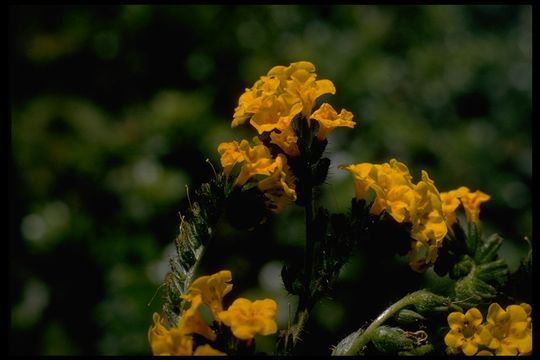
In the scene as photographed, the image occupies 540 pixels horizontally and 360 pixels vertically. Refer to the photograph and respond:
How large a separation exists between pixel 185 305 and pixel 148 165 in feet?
4.91

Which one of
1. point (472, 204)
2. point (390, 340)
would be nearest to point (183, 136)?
point (472, 204)

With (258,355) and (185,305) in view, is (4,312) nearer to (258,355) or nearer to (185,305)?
(185,305)

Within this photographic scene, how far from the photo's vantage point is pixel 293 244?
2.17 m

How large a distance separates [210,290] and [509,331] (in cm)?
35

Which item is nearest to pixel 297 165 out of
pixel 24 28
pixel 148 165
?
pixel 148 165

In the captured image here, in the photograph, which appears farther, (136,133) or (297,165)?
(136,133)

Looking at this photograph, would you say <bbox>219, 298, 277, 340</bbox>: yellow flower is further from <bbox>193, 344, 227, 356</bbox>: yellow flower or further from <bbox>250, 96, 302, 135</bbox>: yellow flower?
<bbox>250, 96, 302, 135</bbox>: yellow flower

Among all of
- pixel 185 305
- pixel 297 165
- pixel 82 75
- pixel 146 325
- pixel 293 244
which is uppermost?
pixel 297 165

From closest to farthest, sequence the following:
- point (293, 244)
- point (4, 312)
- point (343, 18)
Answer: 1. point (4, 312)
2. point (293, 244)
3. point (343, 18)

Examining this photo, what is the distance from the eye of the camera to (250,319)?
76 cm

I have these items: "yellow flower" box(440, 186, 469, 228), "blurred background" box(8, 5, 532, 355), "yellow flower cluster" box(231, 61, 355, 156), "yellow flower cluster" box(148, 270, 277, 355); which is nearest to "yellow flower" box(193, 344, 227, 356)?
"yellow flower cluster" box(148, 270, 277, 355)

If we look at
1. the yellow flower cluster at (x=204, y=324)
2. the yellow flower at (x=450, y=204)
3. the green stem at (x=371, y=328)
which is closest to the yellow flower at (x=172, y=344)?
the yellow flower cluster at (x=204, y=324)

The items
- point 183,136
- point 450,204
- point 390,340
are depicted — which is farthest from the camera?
point 183,136

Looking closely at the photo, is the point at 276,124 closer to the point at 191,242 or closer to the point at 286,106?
the point at 286,106
